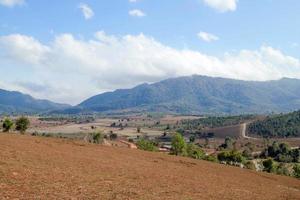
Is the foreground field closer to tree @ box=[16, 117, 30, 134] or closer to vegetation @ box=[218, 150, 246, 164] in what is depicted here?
tree @ box=[16, 117, 30, 134]

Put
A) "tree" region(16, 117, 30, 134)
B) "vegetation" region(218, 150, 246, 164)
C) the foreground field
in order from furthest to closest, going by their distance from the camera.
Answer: "vegetation" region(218, 150, 246, 164) < "tree" region(16, 117, 30, 134) < the foreground field

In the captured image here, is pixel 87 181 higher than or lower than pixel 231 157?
higher

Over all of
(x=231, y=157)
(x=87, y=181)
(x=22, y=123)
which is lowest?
(x=231, y=157)

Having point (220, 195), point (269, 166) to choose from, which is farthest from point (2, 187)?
point (269, 166)

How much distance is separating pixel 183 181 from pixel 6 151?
1814 cm

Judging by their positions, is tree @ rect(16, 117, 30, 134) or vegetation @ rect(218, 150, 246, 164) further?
vegetation @ rect(218, 150, 246, 164)

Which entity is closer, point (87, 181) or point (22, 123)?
point (87, 181)

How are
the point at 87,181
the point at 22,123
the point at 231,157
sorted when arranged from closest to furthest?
1. the point at 87,181
2. the point at 22,123
3. the point at 231,157

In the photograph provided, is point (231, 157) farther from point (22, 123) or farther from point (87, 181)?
point (87, 181)

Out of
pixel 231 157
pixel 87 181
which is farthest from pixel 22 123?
pixel 87 181

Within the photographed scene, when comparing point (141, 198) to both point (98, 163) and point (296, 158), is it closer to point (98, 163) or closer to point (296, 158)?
point (98, 163)

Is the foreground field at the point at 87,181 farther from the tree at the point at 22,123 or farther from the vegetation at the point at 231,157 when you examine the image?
the vegetation at the point at 231,157

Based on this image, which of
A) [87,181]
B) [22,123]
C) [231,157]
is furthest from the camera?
[231,157]

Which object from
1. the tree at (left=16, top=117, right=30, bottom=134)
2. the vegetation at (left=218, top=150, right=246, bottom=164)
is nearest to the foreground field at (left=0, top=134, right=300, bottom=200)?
the tree at (left=16, top=117, right=30, bottom=134)
